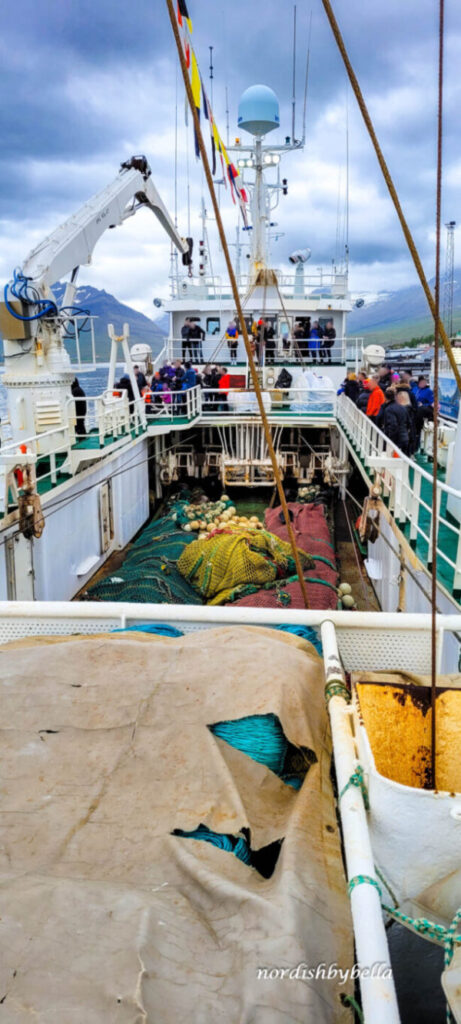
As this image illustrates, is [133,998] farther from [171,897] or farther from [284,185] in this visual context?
[284,185]

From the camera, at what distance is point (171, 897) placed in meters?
1.91

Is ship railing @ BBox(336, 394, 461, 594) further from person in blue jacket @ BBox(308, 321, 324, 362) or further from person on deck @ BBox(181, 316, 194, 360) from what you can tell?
person on deck @ BBox(181, 316, 194, 360)

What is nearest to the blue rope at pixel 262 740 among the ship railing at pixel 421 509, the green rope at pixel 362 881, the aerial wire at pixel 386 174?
the green rope at pixel 362 881

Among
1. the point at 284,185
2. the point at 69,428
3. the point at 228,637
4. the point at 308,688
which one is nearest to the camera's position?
the point at 308,688

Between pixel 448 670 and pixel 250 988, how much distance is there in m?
4.08

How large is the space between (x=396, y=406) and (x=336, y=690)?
8013 millimetres

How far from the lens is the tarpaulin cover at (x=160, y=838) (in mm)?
1612

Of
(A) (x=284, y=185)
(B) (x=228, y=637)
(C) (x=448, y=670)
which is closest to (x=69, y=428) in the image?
(C) (x=448, y=670)

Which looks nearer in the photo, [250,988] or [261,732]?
[250,988]

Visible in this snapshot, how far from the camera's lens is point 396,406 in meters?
10.2

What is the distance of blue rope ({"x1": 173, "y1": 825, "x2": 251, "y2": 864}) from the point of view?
216 centimetres

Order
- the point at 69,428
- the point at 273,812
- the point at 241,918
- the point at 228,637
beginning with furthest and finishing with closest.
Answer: the point at 69,428, the point at 228,637, the point at 273,812, the point at 241,918

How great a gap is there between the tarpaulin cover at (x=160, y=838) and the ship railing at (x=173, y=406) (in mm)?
12918

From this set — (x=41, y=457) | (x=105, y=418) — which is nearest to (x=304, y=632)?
(x=41, y=457)
